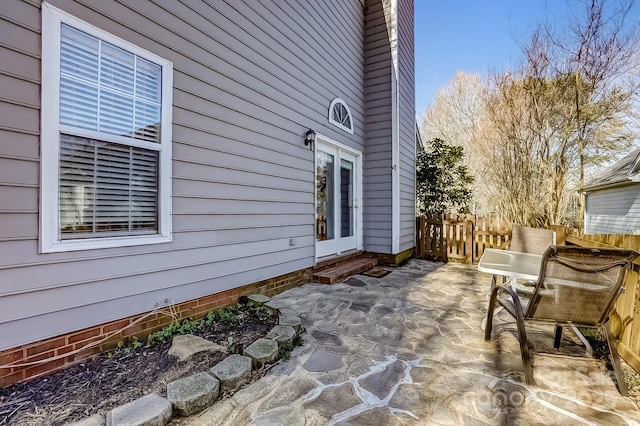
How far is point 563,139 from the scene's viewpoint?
6742 mm

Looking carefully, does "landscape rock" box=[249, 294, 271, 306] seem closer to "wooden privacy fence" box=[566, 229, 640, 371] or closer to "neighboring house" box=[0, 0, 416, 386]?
"neighboring house" box=[0, 0, 416, 386]

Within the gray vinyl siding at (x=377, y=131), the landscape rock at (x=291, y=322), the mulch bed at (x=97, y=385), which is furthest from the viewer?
the gray vinyl siding at (x=377, y=131)

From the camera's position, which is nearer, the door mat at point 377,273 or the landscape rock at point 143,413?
the landscape rock at point 143,413

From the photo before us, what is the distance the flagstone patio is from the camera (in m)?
1.74

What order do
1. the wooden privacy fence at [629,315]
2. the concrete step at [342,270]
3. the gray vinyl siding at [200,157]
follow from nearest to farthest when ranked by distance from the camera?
the gray vinyl siding at [200,157]
the wooden privacy fence at [629,315]
the concrete step at [342,270]

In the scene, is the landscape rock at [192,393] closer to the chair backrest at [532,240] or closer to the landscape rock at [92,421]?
the landscape rock at [92,421]

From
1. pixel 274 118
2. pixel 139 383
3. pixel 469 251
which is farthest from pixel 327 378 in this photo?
pixel 469 251

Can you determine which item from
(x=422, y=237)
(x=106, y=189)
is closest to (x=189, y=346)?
(x=106, y=189)

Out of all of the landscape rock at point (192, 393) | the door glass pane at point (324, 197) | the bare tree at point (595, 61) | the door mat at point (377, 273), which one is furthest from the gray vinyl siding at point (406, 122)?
the landscape rock at point (192, 393)

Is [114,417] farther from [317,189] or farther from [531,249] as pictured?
[531,249]

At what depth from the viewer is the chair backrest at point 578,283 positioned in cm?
203

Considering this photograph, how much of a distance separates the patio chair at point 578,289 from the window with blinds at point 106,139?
3.10 meters

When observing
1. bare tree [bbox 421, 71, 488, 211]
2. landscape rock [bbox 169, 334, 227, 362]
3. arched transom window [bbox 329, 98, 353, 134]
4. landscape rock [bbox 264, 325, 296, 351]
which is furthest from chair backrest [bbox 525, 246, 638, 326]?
bare tree [bbox 421, 71, 488, 211]

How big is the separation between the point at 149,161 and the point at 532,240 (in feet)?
14.7
